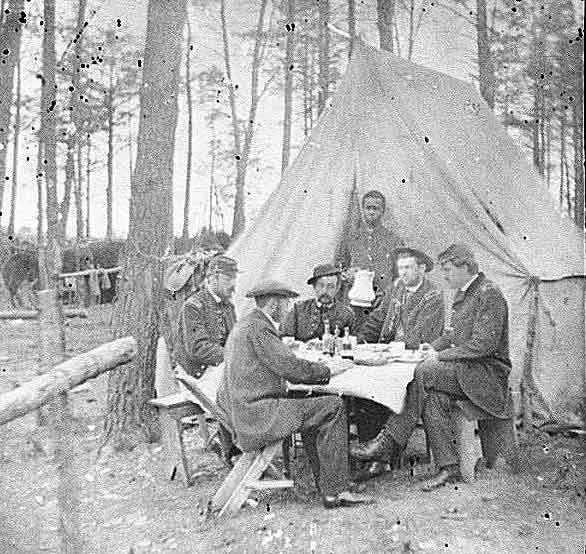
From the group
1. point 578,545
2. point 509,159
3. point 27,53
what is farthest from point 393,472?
point 27,53

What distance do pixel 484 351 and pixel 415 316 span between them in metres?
1.03

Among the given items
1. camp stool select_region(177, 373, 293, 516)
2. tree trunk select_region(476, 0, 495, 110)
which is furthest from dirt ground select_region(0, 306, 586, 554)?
tree trunk select_region(476, 0, 495, 110)

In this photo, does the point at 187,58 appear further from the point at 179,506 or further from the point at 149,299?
the point at 179,506

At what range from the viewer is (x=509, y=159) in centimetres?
880

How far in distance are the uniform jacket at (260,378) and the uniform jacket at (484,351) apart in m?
1.01

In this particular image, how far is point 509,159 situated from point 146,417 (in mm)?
5054

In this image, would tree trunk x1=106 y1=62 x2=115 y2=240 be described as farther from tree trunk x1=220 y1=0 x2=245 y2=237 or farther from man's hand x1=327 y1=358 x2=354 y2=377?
man's hand x1=327 y1=358 x2=354 y2=377

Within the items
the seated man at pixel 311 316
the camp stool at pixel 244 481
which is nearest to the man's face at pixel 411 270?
the seated man at pixel 311 316

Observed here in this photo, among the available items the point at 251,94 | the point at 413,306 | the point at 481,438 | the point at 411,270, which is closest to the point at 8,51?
the point at 411,270

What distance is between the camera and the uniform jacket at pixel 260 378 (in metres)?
4.45

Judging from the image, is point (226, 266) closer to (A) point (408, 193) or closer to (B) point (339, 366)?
(B) point (339, 366)

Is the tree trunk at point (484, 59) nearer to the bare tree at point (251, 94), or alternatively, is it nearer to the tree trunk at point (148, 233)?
the tree trunk at point (148, 233)

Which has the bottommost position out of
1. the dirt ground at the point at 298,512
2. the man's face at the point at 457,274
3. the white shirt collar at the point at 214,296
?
the dirt ground at the point at 298,512

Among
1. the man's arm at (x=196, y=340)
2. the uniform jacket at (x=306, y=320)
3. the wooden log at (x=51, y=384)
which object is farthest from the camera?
the uniform jacket at (x=306, y=320)
